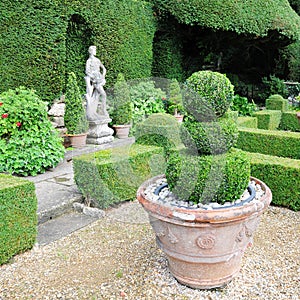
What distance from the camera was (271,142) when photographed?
6.68m

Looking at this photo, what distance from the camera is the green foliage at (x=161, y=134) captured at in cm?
582

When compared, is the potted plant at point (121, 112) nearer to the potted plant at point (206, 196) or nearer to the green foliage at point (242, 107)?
the green foliage at point (242, 107)

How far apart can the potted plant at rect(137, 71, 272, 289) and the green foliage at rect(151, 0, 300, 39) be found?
9.75 metres

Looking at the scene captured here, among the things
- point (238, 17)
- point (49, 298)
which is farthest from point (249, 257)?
point (238, 17)

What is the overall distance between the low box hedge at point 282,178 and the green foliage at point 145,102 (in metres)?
4.72

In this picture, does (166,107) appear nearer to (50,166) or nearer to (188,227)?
(50,166)

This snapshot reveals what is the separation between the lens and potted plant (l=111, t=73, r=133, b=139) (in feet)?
27.4

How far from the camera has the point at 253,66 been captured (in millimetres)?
17516

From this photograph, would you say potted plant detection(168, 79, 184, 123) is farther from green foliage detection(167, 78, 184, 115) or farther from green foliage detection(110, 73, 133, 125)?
green foliage detection(110, 73, 133, 125)

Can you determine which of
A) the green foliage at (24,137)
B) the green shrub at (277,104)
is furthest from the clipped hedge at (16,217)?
the green shrub at (277,104)

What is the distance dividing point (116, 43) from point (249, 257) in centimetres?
768

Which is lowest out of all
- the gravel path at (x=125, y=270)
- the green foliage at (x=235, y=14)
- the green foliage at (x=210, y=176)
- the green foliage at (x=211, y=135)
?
the gravel path at (x=125, y=270)

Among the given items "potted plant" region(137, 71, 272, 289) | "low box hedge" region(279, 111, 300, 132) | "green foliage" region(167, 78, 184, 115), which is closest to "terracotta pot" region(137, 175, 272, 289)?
"potted plant" region(137, 71, 272, 289)

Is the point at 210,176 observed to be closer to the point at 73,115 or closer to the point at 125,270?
the point at 125,270
